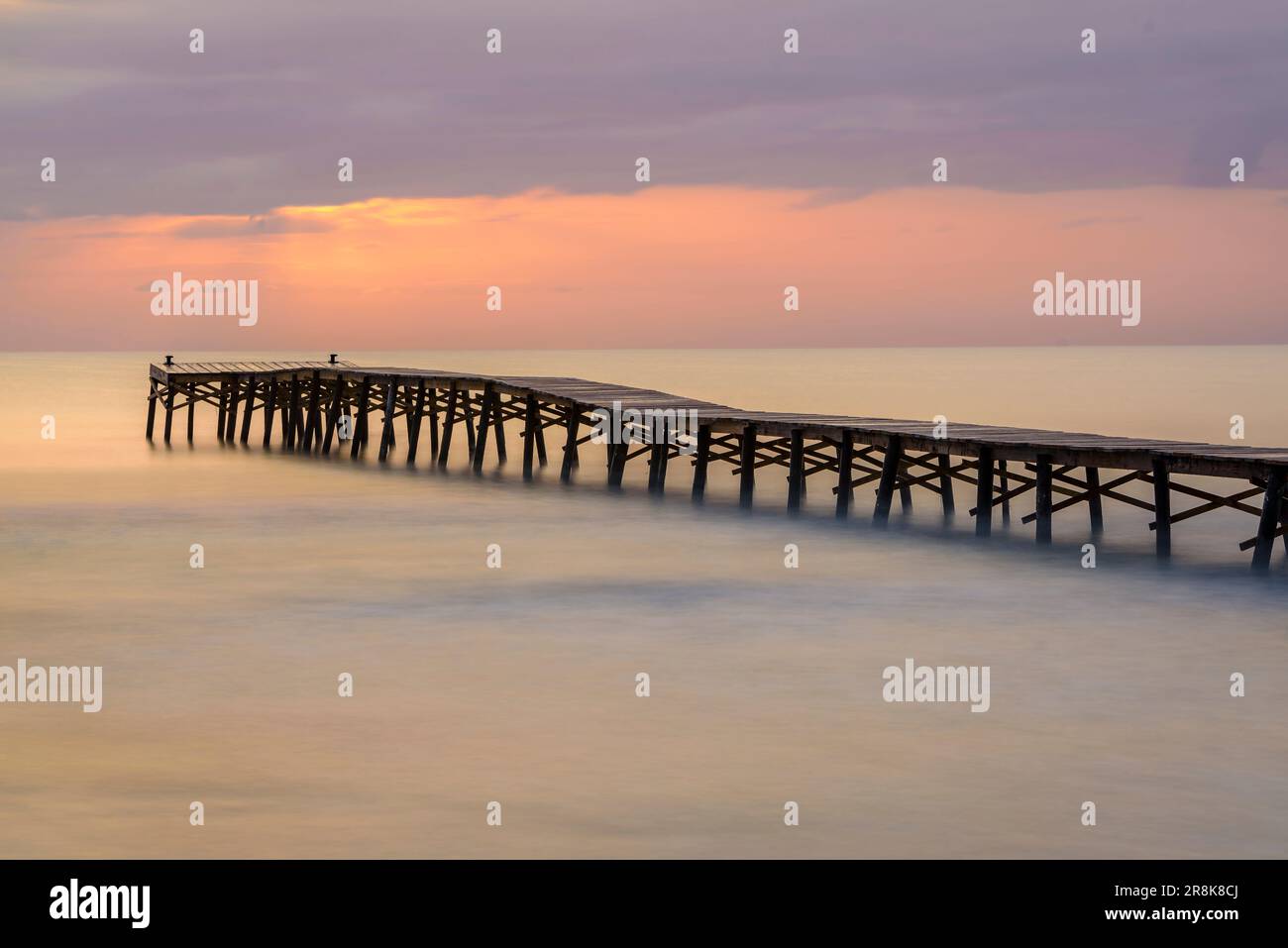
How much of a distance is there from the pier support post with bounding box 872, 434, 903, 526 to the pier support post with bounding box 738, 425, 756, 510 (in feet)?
6.21

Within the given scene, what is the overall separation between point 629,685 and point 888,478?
28.8 ft

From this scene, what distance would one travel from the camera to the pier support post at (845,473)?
1984 cm

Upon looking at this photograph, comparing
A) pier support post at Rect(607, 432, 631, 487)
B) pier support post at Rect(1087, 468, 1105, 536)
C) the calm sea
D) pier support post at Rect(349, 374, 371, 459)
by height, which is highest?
pier support post at Rect(349, 374, 371, 459)

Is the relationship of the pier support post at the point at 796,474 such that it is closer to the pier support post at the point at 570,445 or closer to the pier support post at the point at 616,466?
the pier support post at the point at 616,466

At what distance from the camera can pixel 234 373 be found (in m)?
37.4

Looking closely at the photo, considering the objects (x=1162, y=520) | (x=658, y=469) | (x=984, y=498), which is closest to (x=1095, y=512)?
(x=984, y=498)

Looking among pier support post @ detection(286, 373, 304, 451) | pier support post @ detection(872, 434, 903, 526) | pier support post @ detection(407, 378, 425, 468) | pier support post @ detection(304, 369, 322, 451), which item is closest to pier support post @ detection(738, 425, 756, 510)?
pier support post @ detection(872, 434, 903, 526)

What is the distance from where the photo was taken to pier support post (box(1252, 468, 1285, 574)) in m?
15.0

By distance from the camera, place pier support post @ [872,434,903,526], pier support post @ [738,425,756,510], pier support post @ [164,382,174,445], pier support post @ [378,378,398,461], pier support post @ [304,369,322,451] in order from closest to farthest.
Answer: pier support post @ [872,434,903,526] < pier support post @ [738,425,756,510] < pier support post @ [378,378,398,461] < pier support post @ [304,369,322,451] < pier support post @ [164,382,174,445]

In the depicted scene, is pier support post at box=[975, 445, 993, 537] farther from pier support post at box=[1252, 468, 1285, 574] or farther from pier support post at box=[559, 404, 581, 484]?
pier support post at box=[559, 404, 581, 484]

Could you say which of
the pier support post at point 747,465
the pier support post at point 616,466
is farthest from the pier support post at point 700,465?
the pier support post at point 616,466

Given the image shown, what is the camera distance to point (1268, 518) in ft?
50.2
